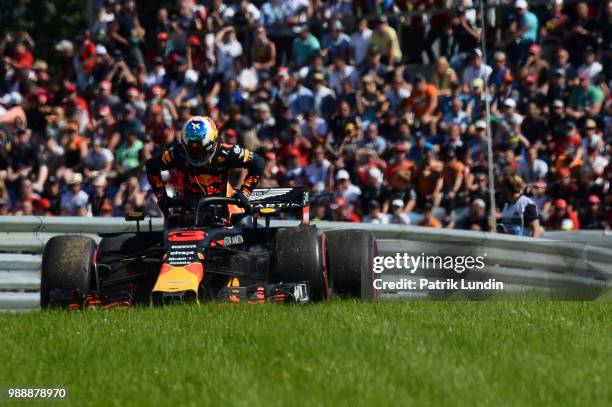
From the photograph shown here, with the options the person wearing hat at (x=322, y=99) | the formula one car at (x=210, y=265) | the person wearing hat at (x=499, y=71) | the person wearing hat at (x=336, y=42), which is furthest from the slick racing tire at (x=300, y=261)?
the person wearing hat at (x=336, y=42)

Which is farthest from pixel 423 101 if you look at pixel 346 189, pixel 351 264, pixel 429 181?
pixel 351 264

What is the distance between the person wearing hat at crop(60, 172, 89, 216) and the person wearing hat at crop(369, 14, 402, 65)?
5332 mm

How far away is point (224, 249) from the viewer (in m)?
12.1

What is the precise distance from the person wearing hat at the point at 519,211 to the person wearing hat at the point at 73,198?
22.8ft

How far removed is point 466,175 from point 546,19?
11.5 ft

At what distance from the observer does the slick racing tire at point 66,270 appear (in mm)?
12078

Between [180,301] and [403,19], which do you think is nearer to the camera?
[180,301]

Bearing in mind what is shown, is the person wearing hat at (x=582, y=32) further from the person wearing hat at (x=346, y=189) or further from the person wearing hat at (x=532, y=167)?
the person wearing hat at (x=346, y=189)

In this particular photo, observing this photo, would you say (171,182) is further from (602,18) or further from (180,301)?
(180,301)

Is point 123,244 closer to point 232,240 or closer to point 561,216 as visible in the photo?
point 232,240

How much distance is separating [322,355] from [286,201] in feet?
15.9

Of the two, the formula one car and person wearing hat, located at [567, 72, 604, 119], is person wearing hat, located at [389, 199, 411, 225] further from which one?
the formula one car

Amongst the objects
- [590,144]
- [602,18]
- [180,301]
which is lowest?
[180,301]

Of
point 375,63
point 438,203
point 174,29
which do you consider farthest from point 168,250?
point 174,29
